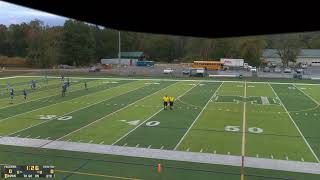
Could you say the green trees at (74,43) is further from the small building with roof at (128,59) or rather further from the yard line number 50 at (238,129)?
the yard line number 50 at (238,129)

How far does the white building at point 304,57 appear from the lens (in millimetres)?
110562

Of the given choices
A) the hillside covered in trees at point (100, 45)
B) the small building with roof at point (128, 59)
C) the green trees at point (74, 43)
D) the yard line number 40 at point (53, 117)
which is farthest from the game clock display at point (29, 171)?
the small building with roof at point (128, 59)

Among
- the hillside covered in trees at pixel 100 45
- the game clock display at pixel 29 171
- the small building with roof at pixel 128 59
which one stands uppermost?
the hillside covered in trees at pixel 100 45

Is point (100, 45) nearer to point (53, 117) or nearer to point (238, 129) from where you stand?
point (53, 117)

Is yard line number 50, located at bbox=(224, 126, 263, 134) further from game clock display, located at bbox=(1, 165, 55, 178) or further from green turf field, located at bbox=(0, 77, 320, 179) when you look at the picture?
game clock display, located at bbox=(1, 165, 55, 178)

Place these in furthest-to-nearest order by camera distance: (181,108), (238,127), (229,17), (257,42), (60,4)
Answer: (257,42), (181,108), (238,127), (229,17), (60,4)

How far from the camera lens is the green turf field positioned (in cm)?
1719

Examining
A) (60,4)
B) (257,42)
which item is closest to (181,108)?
(60,4)

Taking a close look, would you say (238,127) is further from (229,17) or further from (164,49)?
(164,49)

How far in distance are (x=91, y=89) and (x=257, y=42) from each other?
63.0m

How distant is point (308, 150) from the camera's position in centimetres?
1808

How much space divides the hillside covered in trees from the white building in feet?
10.4

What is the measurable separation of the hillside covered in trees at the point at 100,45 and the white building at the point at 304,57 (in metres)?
3.16

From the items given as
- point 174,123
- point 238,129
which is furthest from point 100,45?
point 238,129
